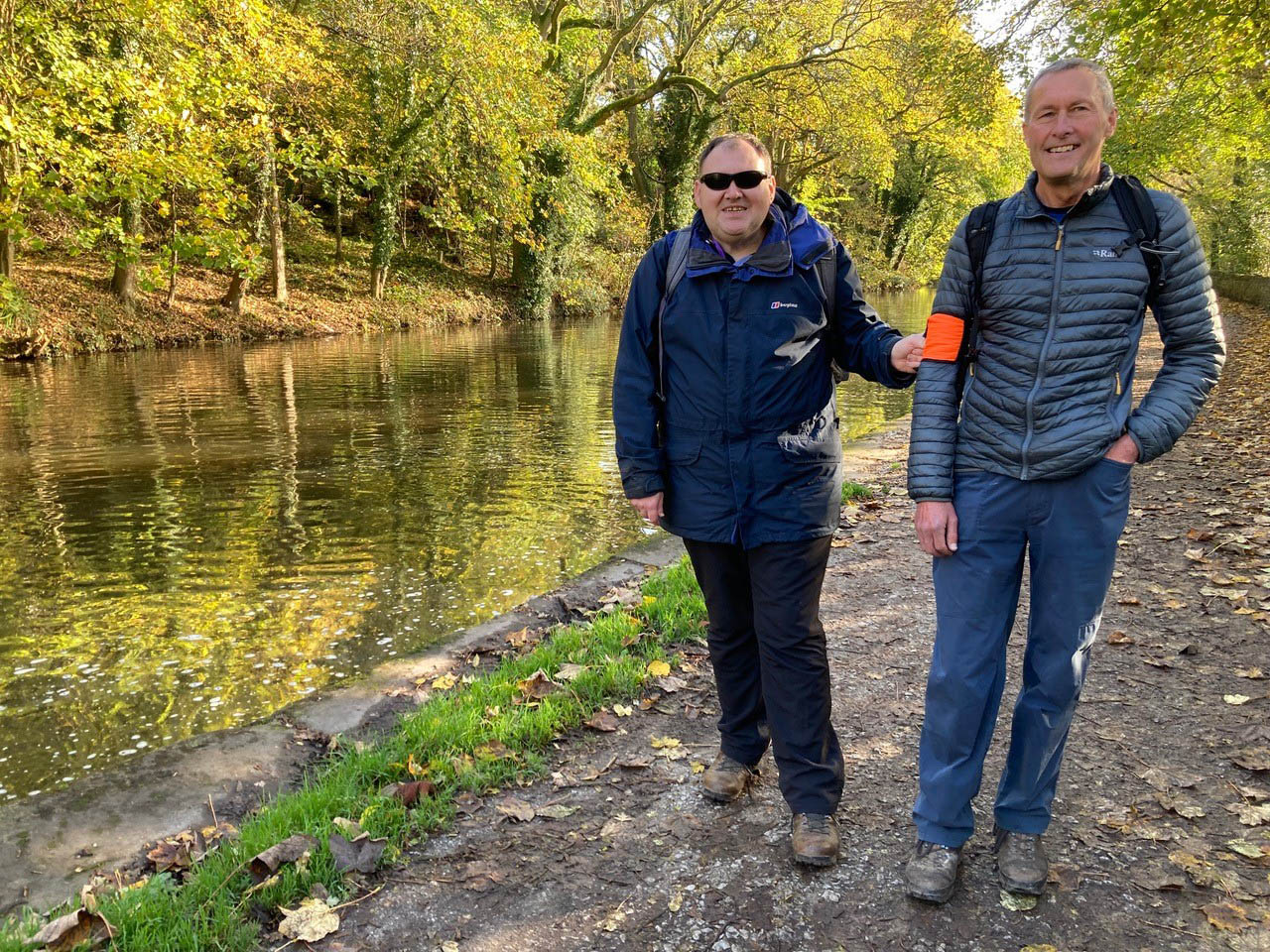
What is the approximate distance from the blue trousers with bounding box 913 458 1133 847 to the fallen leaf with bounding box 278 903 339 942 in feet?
5.96

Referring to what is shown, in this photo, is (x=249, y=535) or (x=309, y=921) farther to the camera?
(x=249, y=535)

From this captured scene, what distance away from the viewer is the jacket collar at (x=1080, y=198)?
2441mm

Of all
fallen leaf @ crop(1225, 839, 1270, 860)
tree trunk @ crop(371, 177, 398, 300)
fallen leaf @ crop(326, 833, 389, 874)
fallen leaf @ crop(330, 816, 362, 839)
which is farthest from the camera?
tree trunk @ crop(371, 177, 398, 300)

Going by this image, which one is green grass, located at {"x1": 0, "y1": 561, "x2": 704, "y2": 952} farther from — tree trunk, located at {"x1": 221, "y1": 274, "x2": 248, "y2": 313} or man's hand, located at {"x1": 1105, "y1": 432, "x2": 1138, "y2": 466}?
tree trunk, located at {"x1": 221, "y1": 274, "x2": 248, "y2": 313}

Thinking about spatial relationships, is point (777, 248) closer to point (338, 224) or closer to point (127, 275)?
point (127, 275)

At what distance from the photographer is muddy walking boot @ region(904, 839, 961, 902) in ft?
8.61

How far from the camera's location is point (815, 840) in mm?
2859

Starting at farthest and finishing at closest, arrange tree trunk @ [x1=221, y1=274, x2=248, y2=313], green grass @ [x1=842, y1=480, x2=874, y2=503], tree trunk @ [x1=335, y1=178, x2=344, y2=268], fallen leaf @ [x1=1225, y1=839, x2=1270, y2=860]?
tree trunk @ [x1=335, y1=178, x2=344, y2=268]
tree trunk @ [x1=221, y1=274, x2=248, y2=313]
green grass @ [x1=842, y1=480, x2=874, y2=503]
fallen leaf @ [x1=1225, y1=839, x2=1270, y2=860]

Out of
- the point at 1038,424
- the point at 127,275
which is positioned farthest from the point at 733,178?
the point at 127,275

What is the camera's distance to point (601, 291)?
35969mm

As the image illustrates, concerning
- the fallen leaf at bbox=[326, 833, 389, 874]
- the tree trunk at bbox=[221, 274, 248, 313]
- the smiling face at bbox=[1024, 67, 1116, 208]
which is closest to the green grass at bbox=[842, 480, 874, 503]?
the smiling face at bbox=[1024, 67, 1116, 208]

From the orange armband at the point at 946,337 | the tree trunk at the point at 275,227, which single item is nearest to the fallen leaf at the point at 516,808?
the orange armband at the point at 946,337

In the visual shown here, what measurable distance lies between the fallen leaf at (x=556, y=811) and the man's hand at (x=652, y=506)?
3.69 feet

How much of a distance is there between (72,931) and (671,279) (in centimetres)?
267
